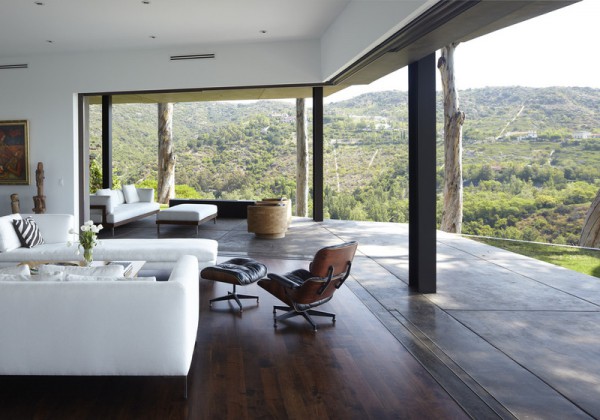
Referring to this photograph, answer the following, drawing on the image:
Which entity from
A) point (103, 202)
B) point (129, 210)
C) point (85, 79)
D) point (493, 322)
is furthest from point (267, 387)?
point (85, 79)

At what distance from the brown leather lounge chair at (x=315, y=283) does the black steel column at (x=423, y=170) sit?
1.37 m

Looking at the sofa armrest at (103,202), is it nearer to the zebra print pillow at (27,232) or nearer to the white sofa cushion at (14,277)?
the zebra print pillow at (27,232)

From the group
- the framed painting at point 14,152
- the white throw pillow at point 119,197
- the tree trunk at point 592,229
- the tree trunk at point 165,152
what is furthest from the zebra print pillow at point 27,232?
the tree trunk at point 165,152

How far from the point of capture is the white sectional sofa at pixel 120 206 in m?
9.79

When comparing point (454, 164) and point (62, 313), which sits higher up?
point (454, 164)

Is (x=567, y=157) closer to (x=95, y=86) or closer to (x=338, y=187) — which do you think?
(x=338, y=187)

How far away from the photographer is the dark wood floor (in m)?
2.72

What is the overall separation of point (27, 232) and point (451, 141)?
380 inches

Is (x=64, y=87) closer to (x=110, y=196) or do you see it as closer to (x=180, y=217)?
(x=110, y=196)

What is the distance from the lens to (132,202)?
11695 millimetres

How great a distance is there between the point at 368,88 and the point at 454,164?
11974 millimetres

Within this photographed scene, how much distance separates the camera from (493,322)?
4.34 m

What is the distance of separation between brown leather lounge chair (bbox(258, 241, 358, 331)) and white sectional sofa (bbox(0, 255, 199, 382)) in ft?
4.74

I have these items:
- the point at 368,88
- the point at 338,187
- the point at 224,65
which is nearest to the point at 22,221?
the point at 224,65
